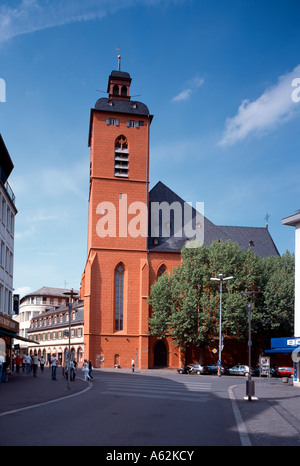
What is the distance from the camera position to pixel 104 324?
59688 millimetres

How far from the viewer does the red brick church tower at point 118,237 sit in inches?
2340

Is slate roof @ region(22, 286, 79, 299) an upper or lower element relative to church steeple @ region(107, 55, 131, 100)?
lower

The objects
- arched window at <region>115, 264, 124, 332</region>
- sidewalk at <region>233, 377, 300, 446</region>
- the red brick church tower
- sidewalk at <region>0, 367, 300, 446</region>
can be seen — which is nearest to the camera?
sidewalk at <region>233, 377, 300, 446</region>

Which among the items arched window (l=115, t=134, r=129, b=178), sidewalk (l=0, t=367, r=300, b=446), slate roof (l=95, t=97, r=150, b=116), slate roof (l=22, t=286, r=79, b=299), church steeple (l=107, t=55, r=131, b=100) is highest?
church steeple (l=107, t=55, r=131, b=100)

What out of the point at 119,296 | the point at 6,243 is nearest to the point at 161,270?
the point at 119,296

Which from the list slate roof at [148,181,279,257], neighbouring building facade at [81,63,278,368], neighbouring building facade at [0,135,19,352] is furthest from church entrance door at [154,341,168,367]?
neighbouring building facade at [0,135,19,352]

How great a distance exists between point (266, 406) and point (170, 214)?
47502 millimetres

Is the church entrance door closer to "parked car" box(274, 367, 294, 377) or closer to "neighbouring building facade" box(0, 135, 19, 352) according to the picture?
"parked car" box(274, 367, 294, 377)

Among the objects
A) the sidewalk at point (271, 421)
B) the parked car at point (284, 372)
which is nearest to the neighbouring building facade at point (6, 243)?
the sidewalk at point (271, 421)

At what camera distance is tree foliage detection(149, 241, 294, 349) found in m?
52.8

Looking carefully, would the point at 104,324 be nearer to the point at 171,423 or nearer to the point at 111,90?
the point at 111,90

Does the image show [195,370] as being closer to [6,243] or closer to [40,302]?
[6,243]

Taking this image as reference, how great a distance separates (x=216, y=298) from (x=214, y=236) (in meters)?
15.6
